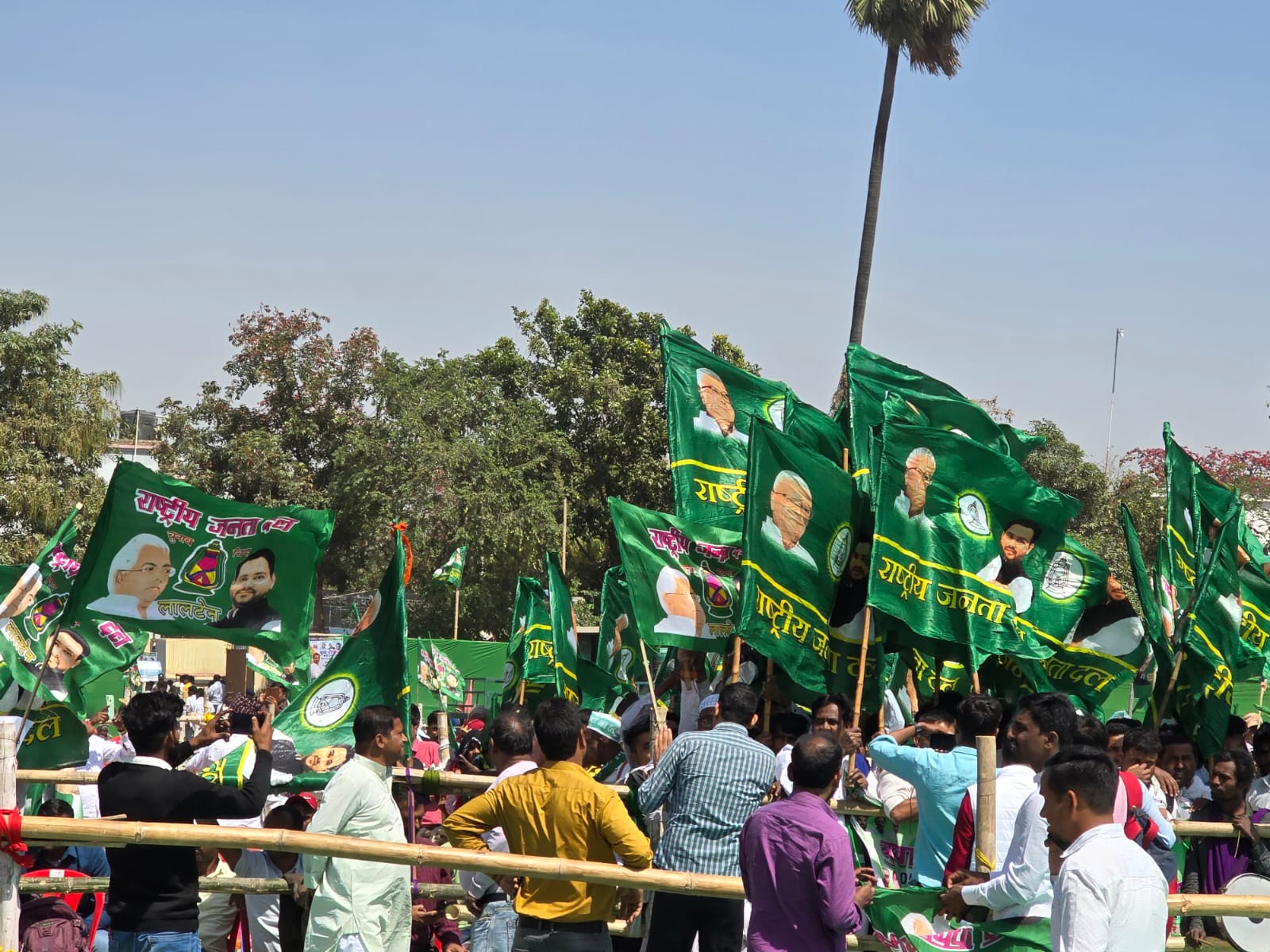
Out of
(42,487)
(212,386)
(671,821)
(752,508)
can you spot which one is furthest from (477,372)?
(671,821)

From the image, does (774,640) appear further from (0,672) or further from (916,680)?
(0,672)

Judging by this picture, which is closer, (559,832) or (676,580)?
(559,832)

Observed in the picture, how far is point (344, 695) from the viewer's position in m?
8.60

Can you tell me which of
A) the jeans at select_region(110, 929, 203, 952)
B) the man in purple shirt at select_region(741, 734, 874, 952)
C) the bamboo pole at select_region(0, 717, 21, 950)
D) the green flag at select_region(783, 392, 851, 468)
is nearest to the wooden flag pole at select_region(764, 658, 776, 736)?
the green flag at select_region(783, 392, 851, 468)

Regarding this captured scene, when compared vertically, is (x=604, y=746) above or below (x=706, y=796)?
above

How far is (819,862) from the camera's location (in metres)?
5.31

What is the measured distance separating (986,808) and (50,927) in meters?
4.60

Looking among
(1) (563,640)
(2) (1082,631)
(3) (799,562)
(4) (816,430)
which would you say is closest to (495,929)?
(3) (799,562)

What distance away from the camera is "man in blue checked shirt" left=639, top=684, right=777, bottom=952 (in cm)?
631

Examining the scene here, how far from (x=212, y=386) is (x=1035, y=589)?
2986cm

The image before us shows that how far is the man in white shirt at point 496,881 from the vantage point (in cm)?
741

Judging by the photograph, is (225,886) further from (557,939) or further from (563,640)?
(563,640)

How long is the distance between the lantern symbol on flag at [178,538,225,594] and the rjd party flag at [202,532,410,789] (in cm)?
96

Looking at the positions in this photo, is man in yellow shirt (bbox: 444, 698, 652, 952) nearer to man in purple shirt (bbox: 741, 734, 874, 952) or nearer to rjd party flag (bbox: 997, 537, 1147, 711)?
man in purple shirt (bbox: 741, 734, 874, 952)
